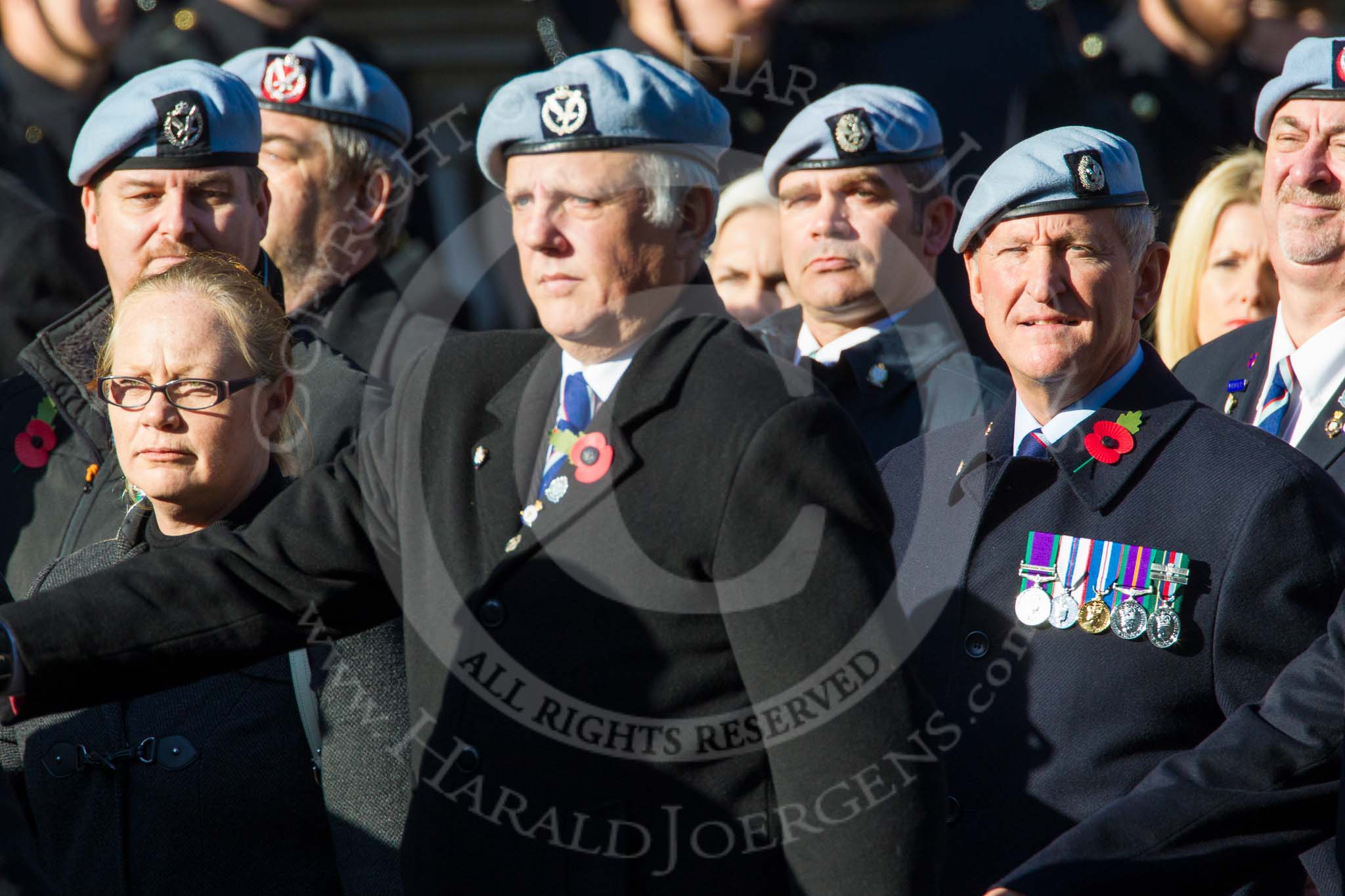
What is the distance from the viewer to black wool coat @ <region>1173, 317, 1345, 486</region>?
12.1ft

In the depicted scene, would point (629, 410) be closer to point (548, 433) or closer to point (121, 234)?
point (548, 433)

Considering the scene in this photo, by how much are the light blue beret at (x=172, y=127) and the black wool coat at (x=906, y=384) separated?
132cm

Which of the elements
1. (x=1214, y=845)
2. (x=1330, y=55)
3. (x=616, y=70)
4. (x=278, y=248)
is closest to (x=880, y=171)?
(x=1330, y=55)

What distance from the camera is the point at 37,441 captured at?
4.00 metres

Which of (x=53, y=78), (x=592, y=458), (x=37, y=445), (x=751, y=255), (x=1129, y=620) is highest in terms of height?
(x=53, y=78)

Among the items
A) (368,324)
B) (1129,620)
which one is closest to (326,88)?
(368,324)

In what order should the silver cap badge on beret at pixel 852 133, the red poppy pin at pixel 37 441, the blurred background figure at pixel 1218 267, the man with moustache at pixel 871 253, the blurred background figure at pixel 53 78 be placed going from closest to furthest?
→ the red poppy pin at pixel 37 441 < the man with moustache at pixel 871 253 < the silver cap badge on beret at pixel 852 133 < the blurred background figure at pixel 1218 267 < the blurred background figure at pixel 53 78

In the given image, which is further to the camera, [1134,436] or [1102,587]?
[1134,436]

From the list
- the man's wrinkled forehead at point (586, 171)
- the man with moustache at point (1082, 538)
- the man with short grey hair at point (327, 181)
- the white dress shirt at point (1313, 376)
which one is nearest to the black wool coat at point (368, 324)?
the man with short grey hair at point (327, 181)

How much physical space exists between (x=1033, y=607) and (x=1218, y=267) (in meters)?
2.11

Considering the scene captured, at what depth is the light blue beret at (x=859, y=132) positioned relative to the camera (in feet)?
14.1

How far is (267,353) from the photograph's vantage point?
3303 mm

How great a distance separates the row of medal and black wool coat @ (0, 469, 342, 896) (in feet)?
4.28

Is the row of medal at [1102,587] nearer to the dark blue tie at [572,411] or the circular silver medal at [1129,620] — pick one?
the circular silver medal at [1129,620]
